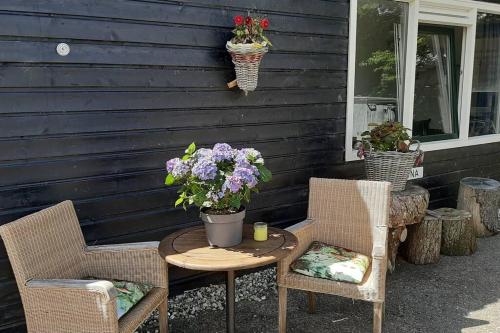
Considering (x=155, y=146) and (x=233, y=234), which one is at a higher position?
(x=155, y=146)

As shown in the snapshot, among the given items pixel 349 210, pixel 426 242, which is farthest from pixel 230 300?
pixel 426 242

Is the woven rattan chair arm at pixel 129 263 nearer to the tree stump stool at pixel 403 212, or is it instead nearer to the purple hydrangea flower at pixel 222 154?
the purple hydrangea flower at pixel 222 154

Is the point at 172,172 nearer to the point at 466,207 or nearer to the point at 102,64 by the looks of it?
the point at 102,64

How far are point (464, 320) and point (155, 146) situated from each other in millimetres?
2015

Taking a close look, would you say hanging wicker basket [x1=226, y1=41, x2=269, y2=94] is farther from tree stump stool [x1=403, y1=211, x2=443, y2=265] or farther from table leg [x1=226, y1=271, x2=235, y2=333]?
tree stump stool [x1=403, y1=211, x2=443, y2=265]

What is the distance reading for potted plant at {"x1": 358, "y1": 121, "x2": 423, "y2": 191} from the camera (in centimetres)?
301

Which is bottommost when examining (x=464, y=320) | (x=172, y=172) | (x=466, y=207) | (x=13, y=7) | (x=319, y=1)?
(x=464, y=320)

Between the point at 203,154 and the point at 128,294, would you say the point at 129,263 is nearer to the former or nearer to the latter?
the point at 128,294

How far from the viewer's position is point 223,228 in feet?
6.37

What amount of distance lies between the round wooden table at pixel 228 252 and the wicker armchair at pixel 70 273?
0.16 m

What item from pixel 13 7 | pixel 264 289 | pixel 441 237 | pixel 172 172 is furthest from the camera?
pixel 441 237

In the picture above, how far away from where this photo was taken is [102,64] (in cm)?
232

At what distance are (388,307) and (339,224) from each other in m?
0.63

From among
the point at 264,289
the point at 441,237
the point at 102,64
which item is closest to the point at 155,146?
the point at 102,64
